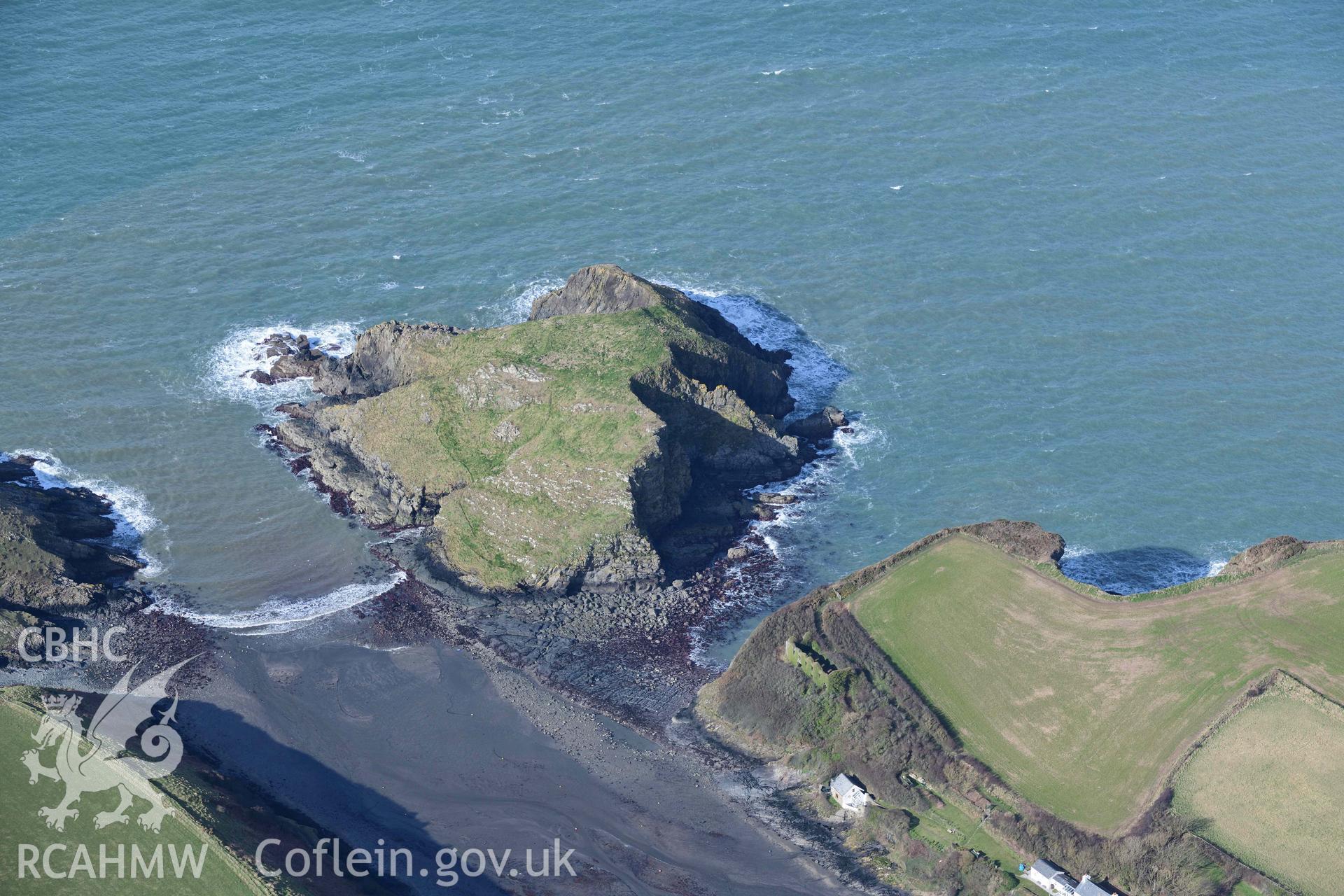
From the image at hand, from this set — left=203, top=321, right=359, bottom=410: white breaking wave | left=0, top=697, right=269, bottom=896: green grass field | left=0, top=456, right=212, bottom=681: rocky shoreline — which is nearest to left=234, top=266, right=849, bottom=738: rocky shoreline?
left=203, top=321, right=359, bottom=410: white breaking wave

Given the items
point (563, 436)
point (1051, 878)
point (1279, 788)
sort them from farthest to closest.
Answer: point (563, 436) → point (1279, 788) → point (1051, 878)

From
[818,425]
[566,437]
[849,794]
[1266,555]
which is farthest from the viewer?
[818,425]

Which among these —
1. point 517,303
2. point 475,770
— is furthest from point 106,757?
point 517,303

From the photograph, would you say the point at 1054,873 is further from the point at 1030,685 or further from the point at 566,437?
the point at 566,437

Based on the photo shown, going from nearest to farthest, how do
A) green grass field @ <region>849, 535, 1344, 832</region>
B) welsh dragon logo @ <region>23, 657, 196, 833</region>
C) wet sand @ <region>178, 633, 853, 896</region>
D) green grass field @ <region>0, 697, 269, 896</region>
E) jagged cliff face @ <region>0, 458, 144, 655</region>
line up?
green grass field @ <region>0, 697, 269, 896</region>, welsh dragon logo @ <region>23, 657, 196, 833</region>, wet sand @ <region>178, 633, 853, 896</region>, green grass field @ <region>849, 535, 1344, 832</region>, jagged cliff face @ <region>0, 458, 144, 655</region>

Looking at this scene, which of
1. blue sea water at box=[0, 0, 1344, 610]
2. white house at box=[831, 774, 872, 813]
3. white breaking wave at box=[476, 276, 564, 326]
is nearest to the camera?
white house at box=[831, 774, 872, 813]

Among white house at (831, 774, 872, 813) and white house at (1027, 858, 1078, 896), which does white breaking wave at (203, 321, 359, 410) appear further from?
white house at (1027, 858, 1078, 896)

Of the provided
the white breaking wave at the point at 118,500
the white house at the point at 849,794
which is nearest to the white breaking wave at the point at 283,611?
the white breaking wave at the point at 118,500
